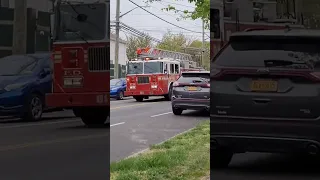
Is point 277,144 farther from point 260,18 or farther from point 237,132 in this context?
point 260,18

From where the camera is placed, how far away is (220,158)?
2.40m

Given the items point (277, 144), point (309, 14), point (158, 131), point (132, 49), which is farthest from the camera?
point (158, 131)

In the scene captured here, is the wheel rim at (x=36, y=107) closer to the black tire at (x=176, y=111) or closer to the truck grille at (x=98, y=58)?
the truck grille at (x=98, y=58)

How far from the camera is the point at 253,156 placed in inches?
97.3

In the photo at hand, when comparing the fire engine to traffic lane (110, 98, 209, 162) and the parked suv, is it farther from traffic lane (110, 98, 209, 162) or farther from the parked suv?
traffic lane (110, 98, 209, 162)

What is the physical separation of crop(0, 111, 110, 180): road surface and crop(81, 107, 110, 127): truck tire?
0.04 metres

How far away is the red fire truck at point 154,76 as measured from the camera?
6.32 m

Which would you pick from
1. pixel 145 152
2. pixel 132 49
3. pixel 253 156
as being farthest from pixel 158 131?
pixel 253 156

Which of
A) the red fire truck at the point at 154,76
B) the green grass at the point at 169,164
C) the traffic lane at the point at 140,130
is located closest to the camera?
the green grass at the point at 169,164

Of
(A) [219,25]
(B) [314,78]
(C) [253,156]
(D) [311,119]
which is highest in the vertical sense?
(A) [219,25]

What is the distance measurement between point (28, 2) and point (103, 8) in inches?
14.4

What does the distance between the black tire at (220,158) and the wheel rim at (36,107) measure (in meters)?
0.91

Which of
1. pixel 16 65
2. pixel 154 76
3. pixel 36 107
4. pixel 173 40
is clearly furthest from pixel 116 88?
pixel 154 76

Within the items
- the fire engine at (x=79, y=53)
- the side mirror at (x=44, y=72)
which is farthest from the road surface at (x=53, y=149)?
the side mirror at (x=44, y=72)
